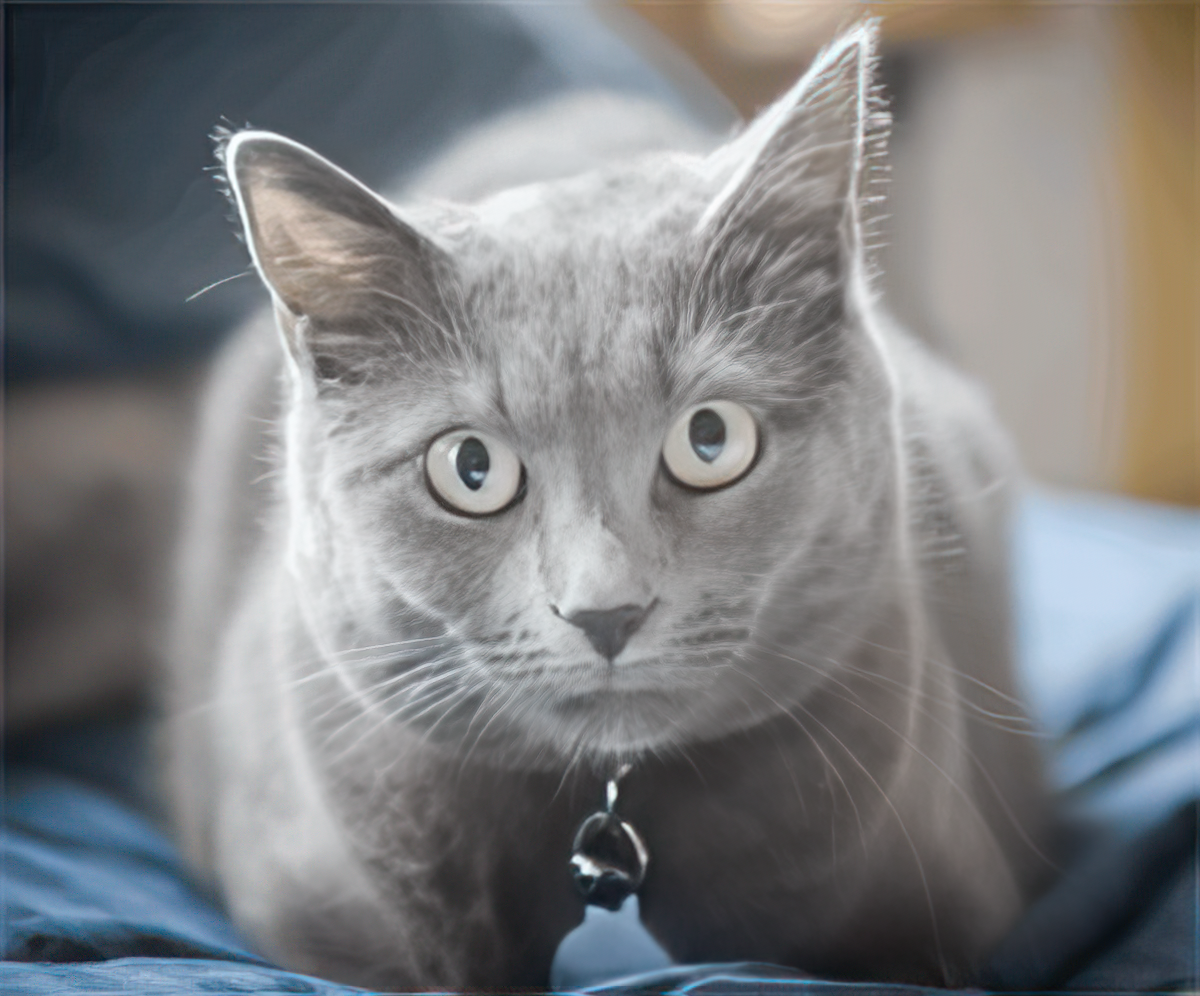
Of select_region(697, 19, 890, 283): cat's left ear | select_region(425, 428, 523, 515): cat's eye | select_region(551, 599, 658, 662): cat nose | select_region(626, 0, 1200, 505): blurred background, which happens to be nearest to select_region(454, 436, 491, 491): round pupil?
select_region(425, 428, 523, 515): cat's eye

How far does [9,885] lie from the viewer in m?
0.98

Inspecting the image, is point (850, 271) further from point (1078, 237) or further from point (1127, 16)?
point (1127, 16)

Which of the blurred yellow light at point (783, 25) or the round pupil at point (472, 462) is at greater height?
the blurred yellow light at point (783, 25)

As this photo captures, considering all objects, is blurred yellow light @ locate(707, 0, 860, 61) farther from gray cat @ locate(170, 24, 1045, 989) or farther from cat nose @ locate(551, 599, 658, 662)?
cat nose @ locate(551, 599, 658, 662)

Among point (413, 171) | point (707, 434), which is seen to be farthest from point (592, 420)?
point (413, 171)

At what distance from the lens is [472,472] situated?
0.83m

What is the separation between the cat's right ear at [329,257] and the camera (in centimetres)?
79

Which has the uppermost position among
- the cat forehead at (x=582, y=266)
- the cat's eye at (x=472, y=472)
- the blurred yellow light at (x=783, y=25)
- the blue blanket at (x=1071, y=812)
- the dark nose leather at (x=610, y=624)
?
the blurred yellow light at (x=783, y=25)

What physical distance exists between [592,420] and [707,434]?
0.10m

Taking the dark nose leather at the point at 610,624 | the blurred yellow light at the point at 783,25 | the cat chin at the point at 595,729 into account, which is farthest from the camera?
the blurred yellow light at the point at 783,25

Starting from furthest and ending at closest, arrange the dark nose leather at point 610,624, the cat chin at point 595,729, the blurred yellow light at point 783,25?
1. the blurred yellow light at point 783,25
2. the cat chin at point 595,729
3. the dark nose leather at point 610,624

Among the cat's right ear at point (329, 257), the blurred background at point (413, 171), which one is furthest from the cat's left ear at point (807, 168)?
the cat's right ear at point (329, 257)

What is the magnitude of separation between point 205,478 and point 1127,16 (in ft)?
3.42

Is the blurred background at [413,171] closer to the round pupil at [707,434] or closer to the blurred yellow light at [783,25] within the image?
the blurred yellow light at [783,25]
